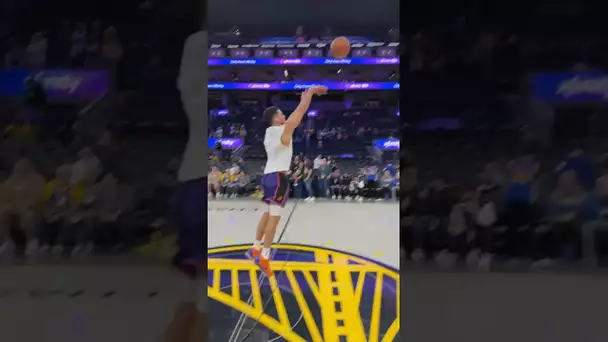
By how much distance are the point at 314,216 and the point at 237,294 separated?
380cm

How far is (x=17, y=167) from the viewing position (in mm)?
2252

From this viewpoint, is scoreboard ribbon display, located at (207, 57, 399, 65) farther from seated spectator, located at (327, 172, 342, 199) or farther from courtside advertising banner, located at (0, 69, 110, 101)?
courtside advertising banner, located at (0, 69, 110, 101)

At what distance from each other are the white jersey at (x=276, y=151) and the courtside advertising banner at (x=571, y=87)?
2895 mm

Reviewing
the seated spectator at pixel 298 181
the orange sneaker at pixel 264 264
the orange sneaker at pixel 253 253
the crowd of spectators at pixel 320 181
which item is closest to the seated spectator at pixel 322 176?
the crowd of spectators at pixel 320 181

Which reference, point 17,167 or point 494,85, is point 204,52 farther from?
point 494,85

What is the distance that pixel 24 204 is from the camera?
2.26 metres

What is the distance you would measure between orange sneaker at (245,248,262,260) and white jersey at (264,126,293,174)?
2.39 feet

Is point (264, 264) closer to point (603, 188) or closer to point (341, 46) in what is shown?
point (341, 46)

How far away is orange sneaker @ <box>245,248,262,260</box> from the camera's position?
473cm

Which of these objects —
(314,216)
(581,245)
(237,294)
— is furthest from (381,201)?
(581,245)

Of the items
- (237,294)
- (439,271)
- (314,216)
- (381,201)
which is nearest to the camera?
(439,271)

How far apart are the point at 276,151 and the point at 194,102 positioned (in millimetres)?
2652

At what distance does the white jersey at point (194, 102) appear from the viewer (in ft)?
7.14

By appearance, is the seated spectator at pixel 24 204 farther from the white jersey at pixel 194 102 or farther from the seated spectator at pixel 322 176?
the seated spectator at pixel 322 176
